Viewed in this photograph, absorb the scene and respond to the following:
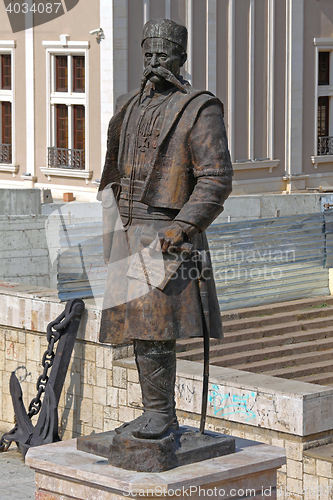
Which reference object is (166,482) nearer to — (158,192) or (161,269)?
(161,269)

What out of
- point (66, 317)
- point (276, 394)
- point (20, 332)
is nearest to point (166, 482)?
point (276, 394)

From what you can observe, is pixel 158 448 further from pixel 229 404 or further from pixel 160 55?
pixel 229 404

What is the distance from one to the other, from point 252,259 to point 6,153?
62.5 feet

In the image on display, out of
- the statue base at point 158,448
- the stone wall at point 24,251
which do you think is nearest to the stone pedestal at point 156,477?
the statue base at point 158,448

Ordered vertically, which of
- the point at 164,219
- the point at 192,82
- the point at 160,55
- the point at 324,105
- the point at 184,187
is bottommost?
the point at 164,219

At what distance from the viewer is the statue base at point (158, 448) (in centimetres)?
649

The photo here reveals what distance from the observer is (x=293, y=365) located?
A: 13.1 m

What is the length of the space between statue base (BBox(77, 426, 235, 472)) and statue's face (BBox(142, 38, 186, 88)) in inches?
88.8

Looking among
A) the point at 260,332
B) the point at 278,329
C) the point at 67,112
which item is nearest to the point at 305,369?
the point at 260,332

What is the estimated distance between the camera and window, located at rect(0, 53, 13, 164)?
32.1m

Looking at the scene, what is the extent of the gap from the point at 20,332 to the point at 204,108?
7.37m

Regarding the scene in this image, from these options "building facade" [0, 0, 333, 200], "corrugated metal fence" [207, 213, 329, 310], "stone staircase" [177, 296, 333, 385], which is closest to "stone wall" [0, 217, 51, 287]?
"corrugated metal fence" [207, 213, 329, 310]

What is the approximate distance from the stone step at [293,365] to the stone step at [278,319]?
72 centimetres

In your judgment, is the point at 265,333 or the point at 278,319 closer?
the point at 265,333
